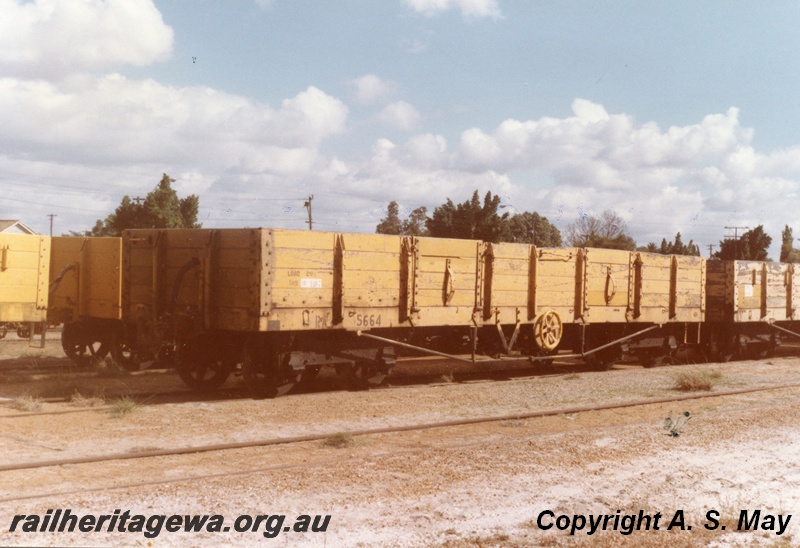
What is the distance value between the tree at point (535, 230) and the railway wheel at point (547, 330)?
45.8m

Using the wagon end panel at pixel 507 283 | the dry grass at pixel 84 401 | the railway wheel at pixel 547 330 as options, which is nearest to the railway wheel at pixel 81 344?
the dry grass at pixel 84 401

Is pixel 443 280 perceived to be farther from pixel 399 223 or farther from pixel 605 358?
pixel 399 223

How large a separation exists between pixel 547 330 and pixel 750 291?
7.93 m

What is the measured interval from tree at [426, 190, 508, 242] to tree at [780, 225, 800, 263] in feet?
100

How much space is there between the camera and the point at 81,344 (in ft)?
48.7

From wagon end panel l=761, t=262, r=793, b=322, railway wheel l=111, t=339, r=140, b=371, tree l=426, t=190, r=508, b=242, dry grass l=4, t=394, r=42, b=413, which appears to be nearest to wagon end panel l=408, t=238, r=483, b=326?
railway wheel l=111, t=339, r=140, b=371

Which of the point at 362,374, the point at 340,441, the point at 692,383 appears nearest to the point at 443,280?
the point at 362,374

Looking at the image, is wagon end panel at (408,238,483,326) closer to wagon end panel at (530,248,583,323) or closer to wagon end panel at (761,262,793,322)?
wagon end panel at (530,248,583,323)

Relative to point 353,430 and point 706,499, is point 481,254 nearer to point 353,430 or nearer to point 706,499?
point 353,430

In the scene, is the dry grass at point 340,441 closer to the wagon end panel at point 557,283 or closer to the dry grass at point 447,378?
the dry grass at point 447,378

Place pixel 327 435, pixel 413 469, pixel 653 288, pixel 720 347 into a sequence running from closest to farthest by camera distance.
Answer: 1. pixel 413 469
2. pixel 327 435
3. pixel 653 288
4. pixel 720 347

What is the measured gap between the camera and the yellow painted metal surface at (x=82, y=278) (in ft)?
43.3

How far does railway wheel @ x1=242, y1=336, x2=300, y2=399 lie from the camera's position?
11219mm

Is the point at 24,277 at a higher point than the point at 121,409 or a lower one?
higher
